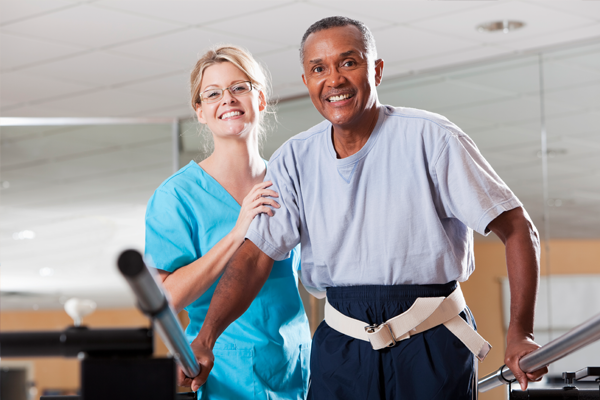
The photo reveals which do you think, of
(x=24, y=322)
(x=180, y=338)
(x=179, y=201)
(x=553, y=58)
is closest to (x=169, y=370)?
(x=180, y=338)

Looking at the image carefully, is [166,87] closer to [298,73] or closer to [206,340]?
[298,73]

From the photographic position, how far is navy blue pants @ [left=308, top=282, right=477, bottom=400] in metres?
1.47

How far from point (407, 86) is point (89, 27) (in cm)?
217

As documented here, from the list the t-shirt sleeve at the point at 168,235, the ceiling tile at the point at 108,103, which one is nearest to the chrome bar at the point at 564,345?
the t-shirt sleeve at the point at 168,235

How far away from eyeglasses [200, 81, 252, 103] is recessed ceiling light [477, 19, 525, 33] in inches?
97.8

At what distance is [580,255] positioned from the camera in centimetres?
547

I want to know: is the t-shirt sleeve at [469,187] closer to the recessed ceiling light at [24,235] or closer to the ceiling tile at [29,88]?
the ceiling tile at [29,88]

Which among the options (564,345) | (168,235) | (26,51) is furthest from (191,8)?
(564,345)

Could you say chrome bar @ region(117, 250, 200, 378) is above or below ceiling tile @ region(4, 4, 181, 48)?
below

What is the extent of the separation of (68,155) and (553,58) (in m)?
4.45

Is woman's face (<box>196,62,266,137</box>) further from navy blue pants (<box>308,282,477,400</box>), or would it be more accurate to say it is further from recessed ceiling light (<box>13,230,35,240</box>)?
recessed ceiling light (<box>13,230,35,240</box>)

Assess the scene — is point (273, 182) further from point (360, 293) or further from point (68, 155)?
point (68, 155)

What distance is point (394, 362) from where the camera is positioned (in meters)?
1.49

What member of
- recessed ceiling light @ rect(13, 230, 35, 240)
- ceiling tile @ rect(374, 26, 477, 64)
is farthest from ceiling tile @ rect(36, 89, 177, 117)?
recessed ceiling light @ rect(13, 230, 35, 240)
